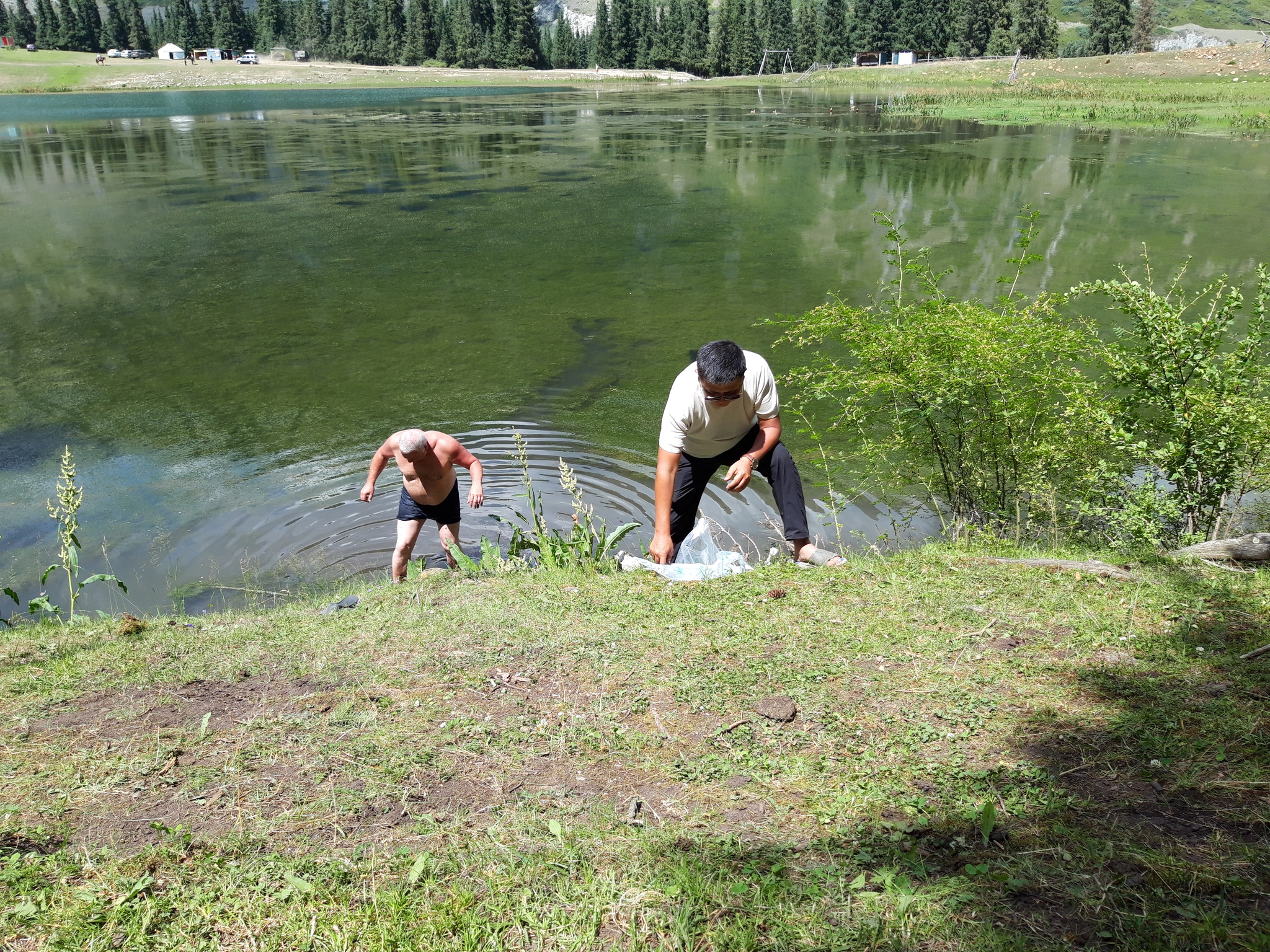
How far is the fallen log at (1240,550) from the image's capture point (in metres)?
4.80

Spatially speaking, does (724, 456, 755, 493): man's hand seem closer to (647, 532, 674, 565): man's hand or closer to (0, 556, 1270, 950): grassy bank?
(647, 532, 674, 565): man's hand

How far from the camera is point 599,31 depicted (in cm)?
10900

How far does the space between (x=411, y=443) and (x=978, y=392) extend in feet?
15.0

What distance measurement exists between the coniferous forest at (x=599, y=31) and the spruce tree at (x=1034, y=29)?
12 centimetres

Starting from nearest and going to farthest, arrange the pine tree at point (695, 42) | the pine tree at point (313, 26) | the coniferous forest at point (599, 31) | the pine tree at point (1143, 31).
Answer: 1. the pine tree at point (1143, 31)
2. the coniferous forest at point (599, 31)
3. the pine tree at point (695, 42)
4. the pine tree at point (313, 26)

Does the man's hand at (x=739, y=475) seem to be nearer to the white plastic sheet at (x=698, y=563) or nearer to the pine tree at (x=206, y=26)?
the white plastic sheet at (x=698, y=563)

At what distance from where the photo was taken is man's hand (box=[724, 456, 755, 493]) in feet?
18.1

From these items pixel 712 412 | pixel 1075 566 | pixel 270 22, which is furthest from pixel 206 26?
pixel 1075 566

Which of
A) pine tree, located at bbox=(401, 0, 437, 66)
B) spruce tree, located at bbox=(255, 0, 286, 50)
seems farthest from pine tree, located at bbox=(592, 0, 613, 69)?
spruce tree, located at bbox=(255, 0, 286, 50)

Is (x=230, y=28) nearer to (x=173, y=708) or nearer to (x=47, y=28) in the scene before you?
(x=47, y=28)

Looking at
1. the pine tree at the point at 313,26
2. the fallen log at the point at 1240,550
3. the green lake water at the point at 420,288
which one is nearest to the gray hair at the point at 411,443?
the green lake water at the point at 420,288

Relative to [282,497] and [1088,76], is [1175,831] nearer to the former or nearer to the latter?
[282,497]

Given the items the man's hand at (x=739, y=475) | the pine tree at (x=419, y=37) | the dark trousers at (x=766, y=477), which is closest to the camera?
the man's hand at (x=739, y=475)

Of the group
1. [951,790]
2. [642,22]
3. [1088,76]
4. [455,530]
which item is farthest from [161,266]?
[642,22]
